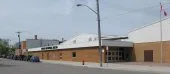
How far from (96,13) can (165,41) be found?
13.1 metres

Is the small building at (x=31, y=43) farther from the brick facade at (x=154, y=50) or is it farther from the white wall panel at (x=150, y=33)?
the brick facade at (x=154, y=50)

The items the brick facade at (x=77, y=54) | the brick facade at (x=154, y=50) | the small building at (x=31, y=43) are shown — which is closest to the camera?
the brick facade at (x=154, y=50)

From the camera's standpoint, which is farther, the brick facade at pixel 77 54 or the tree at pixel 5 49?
the tree at pixel 5 49

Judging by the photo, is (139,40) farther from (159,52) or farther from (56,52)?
(56,52)

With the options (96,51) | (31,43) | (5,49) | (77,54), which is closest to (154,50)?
(96,51)

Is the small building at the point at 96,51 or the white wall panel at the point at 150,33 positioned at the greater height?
the white wall panel at the point at 150,33

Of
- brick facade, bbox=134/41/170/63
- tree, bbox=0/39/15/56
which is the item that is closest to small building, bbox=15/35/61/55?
tree, bbox=0/39/15/56

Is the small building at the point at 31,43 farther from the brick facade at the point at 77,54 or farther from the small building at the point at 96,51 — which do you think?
the small building at the point at 96,51

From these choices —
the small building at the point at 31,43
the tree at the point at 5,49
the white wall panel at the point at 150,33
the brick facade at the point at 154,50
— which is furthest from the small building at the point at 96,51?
the tree at the point at 5,49

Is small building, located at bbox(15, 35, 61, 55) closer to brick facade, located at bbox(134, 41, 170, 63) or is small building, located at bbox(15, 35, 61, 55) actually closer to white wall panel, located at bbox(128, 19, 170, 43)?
white wall panel, located at bbox(128, 19, 170, 43)

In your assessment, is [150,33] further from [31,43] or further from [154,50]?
[31,43]

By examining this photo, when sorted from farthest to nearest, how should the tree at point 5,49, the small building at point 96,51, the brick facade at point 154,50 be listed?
the tree at point 5,49 < the small building at point 96,51 < the brick facade at point 154,50

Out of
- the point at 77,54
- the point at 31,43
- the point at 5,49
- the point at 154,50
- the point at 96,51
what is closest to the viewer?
the point at 154,50

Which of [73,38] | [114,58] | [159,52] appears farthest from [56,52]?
[159,52]
